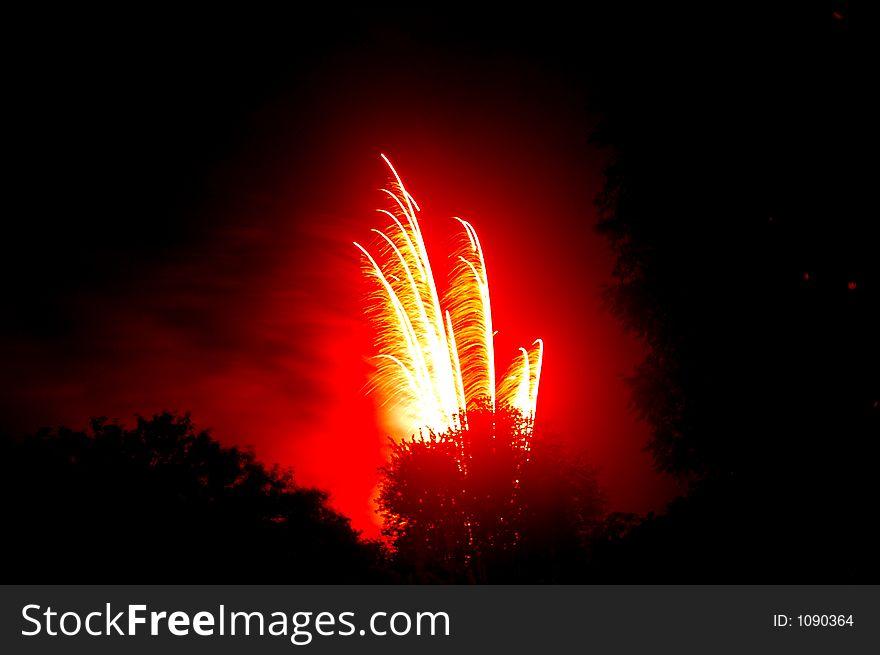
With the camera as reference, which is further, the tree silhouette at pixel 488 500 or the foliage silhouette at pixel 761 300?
the tree silhouette at pixel 488 500

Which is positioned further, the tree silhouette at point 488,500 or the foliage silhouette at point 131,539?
the tree silhouette at point 488,500

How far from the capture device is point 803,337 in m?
11.4

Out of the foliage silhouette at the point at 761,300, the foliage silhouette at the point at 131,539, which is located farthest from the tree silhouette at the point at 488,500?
the foliage silhouette at the point at 131,539

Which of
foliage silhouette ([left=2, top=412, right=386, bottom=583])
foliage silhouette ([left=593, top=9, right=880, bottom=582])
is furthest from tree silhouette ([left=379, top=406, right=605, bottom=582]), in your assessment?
foliage silhouette ([left=2, top=412, right=386, bottom=583])

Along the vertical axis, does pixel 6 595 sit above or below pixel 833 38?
below

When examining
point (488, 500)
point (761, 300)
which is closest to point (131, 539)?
point (488, 500)

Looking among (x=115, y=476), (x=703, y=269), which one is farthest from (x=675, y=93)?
(x=115, y=476)

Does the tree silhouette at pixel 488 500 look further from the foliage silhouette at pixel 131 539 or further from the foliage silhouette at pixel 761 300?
the foliage silhouette at pixel 131 539

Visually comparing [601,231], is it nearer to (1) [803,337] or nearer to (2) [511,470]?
(1) [803,337]

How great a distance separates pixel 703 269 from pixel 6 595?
1259 cm

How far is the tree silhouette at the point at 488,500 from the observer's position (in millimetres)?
18094

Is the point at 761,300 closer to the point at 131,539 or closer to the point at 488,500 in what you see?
the point at 488,500

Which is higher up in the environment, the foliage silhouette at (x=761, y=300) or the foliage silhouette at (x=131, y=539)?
the foliage silhouette at (x=761, y=300)

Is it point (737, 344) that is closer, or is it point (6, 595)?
point (6, 595)
